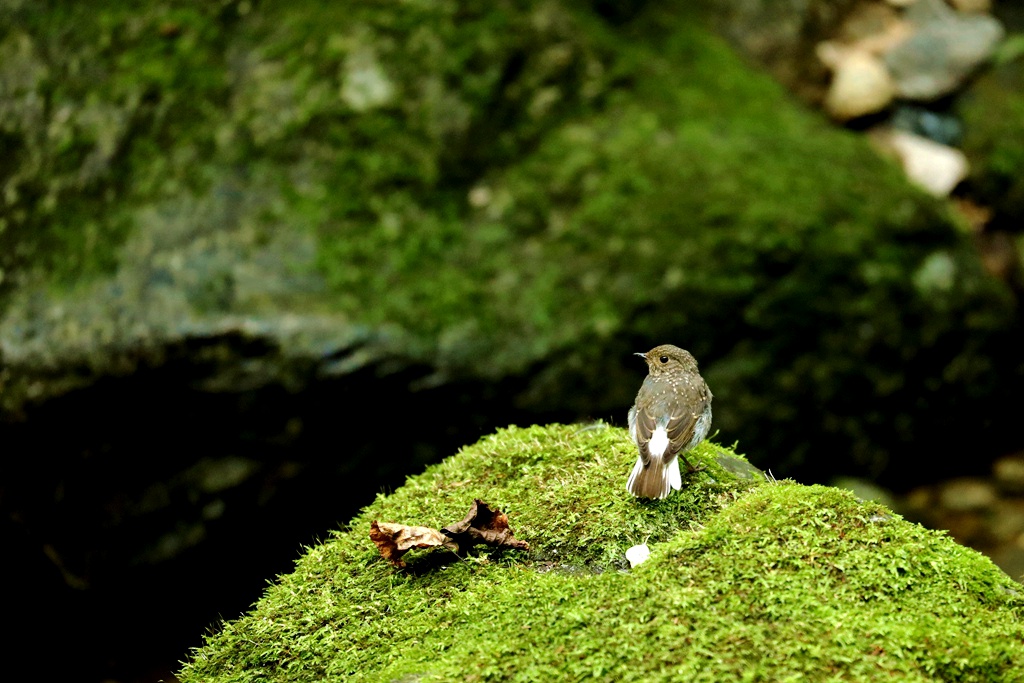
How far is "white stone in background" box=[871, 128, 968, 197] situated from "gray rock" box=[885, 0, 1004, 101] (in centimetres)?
60

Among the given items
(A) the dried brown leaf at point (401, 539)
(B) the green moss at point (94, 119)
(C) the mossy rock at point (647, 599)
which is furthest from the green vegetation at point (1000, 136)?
(A) the dried brown leaf at point (401, 539)

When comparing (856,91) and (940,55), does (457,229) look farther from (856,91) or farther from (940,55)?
(940,55)

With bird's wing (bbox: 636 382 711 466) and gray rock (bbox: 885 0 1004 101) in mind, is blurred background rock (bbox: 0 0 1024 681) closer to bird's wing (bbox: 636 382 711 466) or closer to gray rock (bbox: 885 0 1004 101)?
gray rock (bbox: 885 0 1004 101)

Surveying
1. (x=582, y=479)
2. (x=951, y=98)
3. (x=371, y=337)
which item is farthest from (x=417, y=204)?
(x=951, y=98)

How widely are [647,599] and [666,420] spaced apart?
1.05 meters

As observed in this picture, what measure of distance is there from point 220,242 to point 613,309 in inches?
106

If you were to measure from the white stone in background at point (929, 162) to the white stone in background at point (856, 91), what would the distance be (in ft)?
1.08

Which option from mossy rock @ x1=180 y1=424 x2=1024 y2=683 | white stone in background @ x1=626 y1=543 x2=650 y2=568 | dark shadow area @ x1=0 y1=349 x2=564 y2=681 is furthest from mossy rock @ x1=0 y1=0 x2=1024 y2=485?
white stone in background @ x1=626 y1=543 x2=650 y2=568

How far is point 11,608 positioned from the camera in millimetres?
7188

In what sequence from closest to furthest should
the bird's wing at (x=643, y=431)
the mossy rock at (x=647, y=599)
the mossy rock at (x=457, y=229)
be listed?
the mossy rock at (x=647, y=599)
the bird's wing at (x=643, y=431)
the mossy rock at (x=457, y=229)

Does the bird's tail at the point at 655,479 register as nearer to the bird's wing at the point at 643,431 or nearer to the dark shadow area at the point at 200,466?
the bird's wing at the point at 643,431

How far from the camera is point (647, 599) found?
2801mm

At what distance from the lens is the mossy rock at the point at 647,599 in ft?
8.60

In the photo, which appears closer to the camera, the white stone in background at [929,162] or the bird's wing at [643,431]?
the bird's wing at [643,431]
